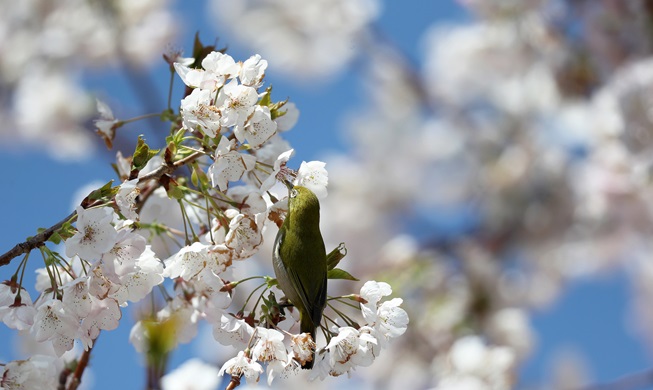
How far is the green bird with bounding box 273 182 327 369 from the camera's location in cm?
44

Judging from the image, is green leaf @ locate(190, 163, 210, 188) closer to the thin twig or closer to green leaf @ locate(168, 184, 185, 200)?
green leaf @ locate(168, 184, 185, 200)

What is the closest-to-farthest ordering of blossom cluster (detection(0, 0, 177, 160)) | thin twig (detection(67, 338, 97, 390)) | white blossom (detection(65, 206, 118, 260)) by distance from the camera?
1. white blossom (detection(65, 206, 118, 260))
2. thin twig (detection(67, 338, 97, 390))
3. blossom cluster (detection(0, 0, 177, 160))

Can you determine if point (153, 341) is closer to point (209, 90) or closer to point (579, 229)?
point (209, 90)

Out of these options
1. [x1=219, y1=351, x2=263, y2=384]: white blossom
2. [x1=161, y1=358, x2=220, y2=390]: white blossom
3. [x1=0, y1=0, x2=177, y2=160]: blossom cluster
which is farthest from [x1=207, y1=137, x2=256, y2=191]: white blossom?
[x1=0, y1=0, x2=177, y2=160]: blossom cluster

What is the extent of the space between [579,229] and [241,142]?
8.03 ft

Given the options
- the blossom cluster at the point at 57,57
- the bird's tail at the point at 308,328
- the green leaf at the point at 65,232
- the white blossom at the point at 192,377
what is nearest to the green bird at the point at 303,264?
the bird's tail at the point at 308,328

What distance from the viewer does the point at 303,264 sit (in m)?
0.44

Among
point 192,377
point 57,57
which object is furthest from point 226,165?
point 57,57

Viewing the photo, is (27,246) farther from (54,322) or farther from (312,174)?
(312,174)

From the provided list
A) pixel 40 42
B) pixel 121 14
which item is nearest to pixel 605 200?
pixel 121 14

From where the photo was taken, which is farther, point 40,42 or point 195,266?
point 40,42

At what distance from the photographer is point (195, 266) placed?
1.62ft

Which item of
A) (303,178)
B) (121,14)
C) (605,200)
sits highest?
(121,14)

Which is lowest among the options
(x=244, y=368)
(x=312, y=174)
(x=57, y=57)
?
(x=244, y=368)
